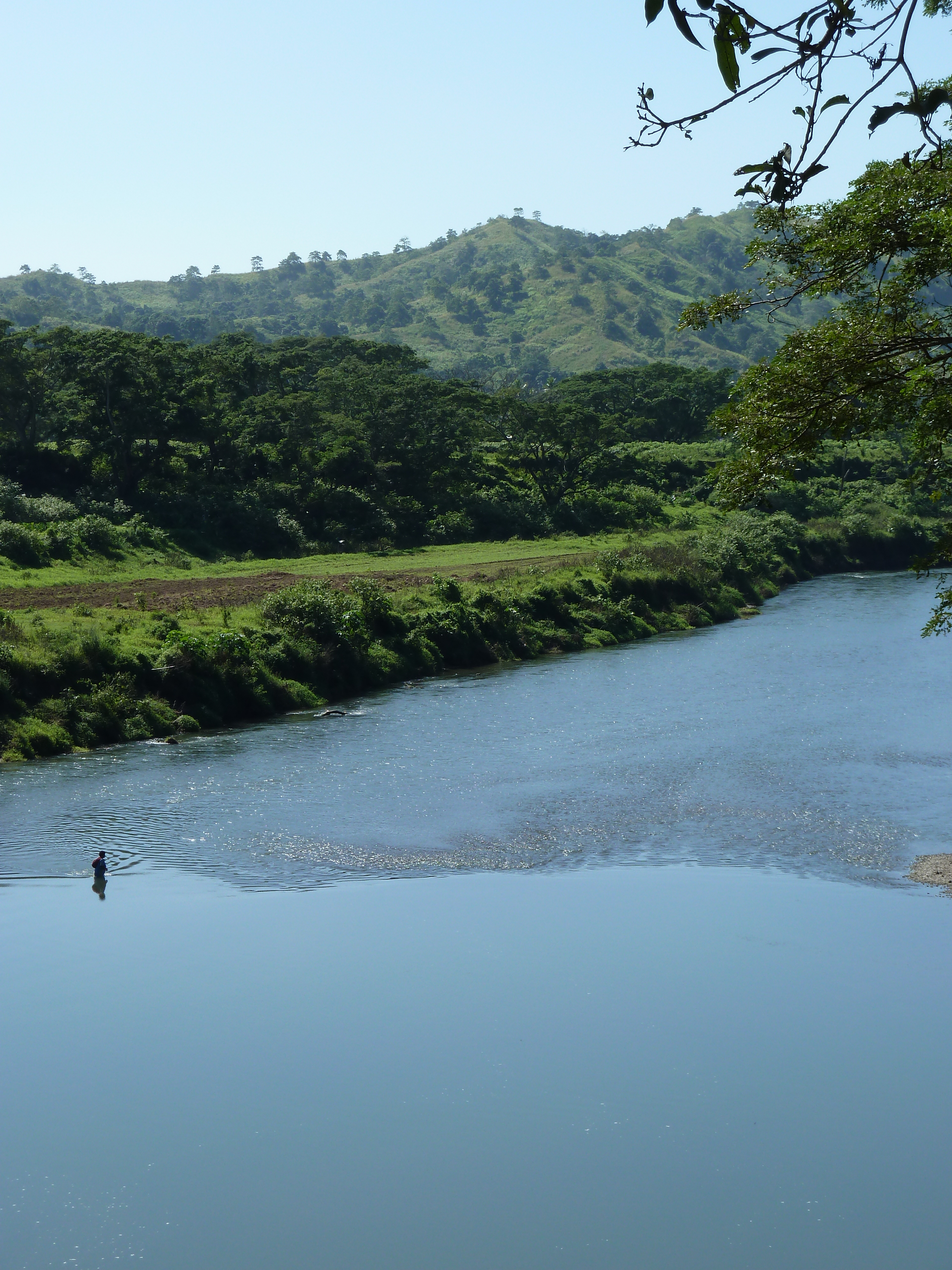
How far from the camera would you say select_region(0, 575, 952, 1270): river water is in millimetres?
12195

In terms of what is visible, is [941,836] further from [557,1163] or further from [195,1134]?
[195,1134]

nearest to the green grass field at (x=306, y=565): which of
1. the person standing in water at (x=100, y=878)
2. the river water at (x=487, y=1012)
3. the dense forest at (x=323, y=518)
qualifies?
the dense forest at (x=323, y=518)

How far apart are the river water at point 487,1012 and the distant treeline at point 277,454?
30.0m

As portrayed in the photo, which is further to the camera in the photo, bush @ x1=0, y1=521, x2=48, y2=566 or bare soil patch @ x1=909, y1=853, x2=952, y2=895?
bush @ x1=0, y1=521, x2=48, y2=566

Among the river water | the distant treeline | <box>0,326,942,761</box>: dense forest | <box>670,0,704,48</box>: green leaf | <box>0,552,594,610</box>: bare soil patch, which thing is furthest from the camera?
the distant treeline

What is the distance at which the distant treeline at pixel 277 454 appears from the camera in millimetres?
62125

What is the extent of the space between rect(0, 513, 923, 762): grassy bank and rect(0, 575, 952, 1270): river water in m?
2.53

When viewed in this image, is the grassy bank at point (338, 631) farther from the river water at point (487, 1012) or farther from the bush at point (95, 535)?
the bush at point (95, 535)

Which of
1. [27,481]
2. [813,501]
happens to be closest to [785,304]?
[27,481]

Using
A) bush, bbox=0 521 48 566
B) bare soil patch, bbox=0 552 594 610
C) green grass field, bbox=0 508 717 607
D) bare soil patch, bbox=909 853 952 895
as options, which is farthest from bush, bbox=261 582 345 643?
bare soil patch, bbox=909 853 952 895

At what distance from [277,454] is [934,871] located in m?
55.6

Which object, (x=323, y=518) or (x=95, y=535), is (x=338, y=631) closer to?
(x=95, y=535)

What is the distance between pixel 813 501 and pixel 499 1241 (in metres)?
73.8

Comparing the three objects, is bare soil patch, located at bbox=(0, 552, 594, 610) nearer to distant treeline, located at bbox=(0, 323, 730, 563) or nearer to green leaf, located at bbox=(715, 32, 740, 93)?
distant treeline, located at bbox=(0, 323, 730, 563)
